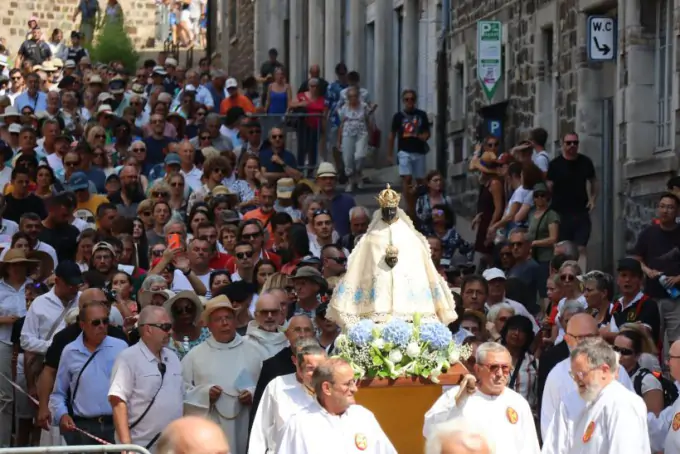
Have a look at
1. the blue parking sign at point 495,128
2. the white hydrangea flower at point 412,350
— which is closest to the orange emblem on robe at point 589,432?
the white hydrangea flower at point 412,350

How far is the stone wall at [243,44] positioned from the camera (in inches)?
1654

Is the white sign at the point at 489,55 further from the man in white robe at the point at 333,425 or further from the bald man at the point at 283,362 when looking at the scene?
the man in white robe at the point at 333,425

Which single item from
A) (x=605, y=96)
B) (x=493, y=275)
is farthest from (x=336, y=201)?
(x=493, y=275)

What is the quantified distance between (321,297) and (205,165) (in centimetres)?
623

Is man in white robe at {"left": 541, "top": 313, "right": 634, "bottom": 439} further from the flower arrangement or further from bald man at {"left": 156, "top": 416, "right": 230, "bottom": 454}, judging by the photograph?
bald man at {"left": 156, "top": 416, "right": 230, "bottom": 454}

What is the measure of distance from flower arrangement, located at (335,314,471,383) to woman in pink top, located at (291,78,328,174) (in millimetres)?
14988

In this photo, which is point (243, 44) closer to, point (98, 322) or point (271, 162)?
point (271, 162)

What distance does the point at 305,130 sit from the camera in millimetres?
26375

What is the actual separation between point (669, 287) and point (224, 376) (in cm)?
457

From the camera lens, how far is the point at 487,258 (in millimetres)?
18766

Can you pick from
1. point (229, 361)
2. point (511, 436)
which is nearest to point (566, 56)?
point (229, 361)

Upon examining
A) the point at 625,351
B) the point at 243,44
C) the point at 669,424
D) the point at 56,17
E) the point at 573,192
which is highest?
the point at 56,17

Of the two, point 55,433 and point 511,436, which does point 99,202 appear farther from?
point 511,436

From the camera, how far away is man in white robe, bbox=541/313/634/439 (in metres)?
11.4
